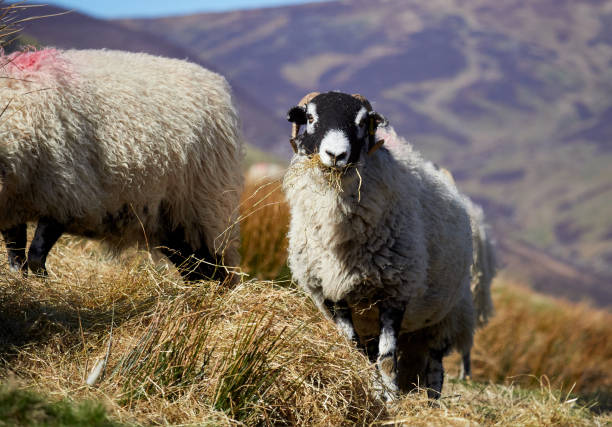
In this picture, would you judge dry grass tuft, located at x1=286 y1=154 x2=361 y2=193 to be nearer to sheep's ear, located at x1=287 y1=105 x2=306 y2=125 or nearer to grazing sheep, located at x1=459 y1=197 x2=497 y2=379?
sheep's ear, located at x1=287 y1=105 x2=306 y2=125

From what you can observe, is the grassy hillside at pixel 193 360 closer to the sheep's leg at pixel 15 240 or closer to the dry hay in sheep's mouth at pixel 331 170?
the dry hay in sheep's mouth at pixel 331 170

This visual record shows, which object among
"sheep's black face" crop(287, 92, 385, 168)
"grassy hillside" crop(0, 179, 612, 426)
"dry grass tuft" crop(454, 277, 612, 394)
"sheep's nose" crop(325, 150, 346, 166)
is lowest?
"dry grass tuft" crop(454, 277, 612, 394)

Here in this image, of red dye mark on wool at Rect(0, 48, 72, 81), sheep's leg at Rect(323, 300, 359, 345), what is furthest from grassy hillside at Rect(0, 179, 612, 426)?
red dye mark on wool at Rect(0, 48, 72, 81)

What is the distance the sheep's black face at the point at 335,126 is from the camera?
369 cm

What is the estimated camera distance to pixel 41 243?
15.0 feet

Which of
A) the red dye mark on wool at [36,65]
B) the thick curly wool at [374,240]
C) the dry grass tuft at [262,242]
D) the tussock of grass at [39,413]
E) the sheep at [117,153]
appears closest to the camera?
the tussock of grass at [39,413]

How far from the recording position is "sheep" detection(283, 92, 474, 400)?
3.89 m

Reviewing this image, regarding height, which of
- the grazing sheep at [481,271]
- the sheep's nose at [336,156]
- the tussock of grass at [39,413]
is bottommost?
the grazing sheep at [481,271]

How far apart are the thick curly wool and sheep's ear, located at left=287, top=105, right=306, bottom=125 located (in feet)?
0.85

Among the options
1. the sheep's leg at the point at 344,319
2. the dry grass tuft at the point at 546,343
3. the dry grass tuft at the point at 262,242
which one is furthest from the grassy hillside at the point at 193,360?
the dry grass tuft at the point at 546,343

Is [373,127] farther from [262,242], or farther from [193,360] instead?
[262,242]

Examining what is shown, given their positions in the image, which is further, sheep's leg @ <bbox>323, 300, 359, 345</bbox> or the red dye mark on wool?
the red dye mark on wool

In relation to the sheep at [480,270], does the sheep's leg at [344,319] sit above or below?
above

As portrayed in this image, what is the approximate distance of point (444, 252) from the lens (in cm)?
443
